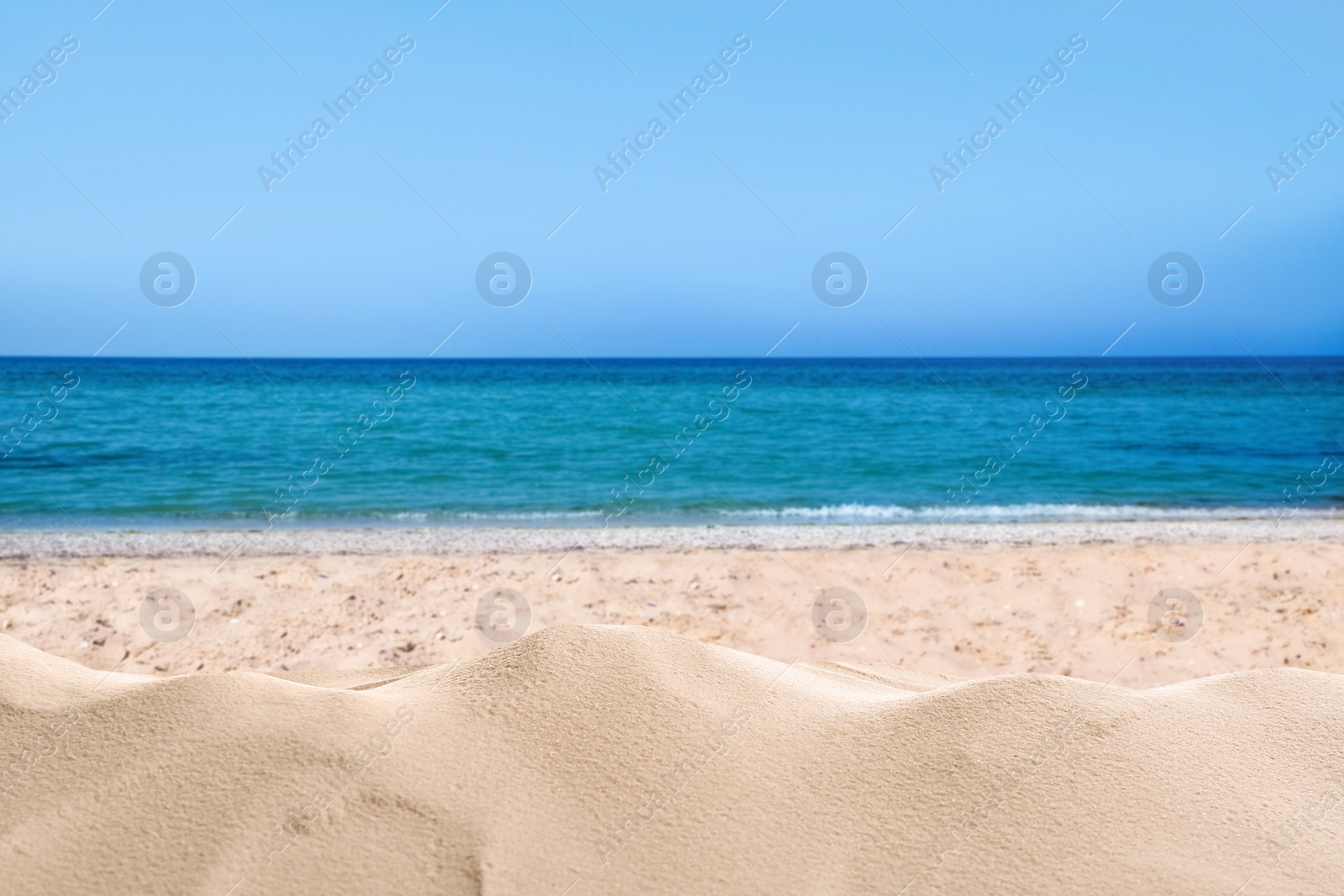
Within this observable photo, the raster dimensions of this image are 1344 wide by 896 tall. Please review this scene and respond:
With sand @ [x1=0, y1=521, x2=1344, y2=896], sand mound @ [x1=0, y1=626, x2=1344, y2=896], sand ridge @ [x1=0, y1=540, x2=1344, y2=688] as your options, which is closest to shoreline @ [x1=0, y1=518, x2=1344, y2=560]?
sand ridge @ [x1=0, y1=540, x2=1344, y2=688]

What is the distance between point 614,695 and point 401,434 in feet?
54.8

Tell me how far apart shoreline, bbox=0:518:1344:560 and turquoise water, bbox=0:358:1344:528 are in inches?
25.3

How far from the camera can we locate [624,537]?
30.8 ft

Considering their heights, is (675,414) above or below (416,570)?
below

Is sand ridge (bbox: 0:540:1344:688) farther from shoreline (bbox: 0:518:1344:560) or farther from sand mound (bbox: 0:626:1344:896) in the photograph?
sand mound (bbox: 0:626:1344:896)

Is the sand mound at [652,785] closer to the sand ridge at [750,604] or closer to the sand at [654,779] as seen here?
the sand at [654,779]

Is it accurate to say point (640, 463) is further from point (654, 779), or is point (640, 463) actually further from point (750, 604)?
point (654, 779)

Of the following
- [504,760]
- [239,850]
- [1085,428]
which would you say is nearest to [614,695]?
[504,760]

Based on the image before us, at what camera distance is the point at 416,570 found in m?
7.60

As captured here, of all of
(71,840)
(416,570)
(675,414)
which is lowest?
(675,414)

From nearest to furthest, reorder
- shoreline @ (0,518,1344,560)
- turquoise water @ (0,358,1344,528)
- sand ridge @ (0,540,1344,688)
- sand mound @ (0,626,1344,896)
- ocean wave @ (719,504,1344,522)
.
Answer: sand mound @ (0,626,1344,896), sand ridge @ (0,540,1344,688), shoreline @ (0,518,1344,560), ocean wave @ (719,504,1344,522), turquoise water @ (0,358,1344,528)

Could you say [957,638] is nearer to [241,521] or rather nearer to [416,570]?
[416,570]

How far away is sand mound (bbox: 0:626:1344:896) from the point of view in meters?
2.00

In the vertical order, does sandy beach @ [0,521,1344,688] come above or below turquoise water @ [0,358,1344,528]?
above
